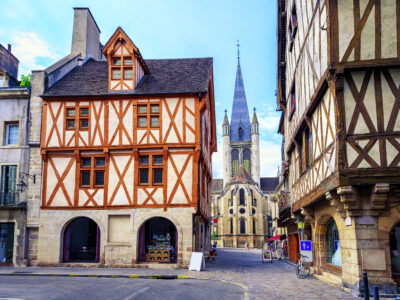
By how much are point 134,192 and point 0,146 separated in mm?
7287

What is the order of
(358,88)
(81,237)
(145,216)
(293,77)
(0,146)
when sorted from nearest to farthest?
(358,88) < (293,77) < (145,216) < (0,146) < (81,237)

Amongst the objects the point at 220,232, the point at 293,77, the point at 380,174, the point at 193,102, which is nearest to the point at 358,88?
the point at 380,174

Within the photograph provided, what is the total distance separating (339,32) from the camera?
32.8ft

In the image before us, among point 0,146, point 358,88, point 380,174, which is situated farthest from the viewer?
point 0,146

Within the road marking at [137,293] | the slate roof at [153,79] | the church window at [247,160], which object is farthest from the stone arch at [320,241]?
the church window at [247,160]

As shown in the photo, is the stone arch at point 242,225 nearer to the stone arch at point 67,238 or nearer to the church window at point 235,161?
the church window at point 235,161

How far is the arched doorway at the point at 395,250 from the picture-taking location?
1005cm

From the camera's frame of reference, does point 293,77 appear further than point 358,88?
Yes

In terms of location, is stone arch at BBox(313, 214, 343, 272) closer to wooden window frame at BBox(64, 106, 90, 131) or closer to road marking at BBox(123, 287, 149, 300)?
road marking at BBox(123, 287, 149, 300)

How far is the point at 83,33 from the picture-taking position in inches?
974

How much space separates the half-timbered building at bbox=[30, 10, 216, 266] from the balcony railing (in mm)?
1458

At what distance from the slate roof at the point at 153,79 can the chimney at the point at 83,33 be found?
1.20m

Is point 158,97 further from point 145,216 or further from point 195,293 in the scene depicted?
point 195,293

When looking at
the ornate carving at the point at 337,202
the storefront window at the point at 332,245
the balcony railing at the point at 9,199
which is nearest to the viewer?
the ornate carving at the point at 337,202
